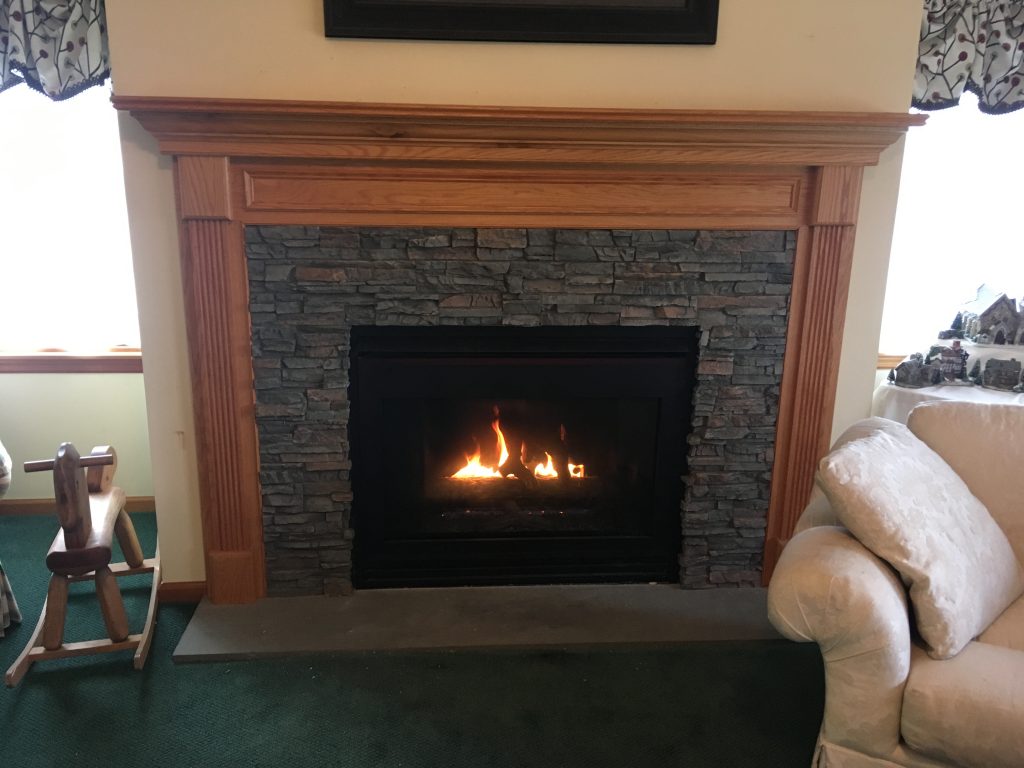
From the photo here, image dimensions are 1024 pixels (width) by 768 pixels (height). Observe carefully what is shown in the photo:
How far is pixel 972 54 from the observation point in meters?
2.34

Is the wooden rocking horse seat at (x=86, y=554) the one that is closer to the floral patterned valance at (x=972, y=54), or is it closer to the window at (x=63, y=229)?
the window at (x=63, y=229)

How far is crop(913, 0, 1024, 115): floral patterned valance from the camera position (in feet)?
7.58

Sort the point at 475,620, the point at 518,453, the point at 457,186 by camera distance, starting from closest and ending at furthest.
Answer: the point at 457,186, the point at 475,620, the point at 518,453

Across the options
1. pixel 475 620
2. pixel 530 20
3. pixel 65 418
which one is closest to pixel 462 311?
pixel 530 20

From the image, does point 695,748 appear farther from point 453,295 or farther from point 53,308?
point 53,308

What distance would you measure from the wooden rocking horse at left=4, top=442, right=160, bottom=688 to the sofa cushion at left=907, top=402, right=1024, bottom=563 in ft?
7.08

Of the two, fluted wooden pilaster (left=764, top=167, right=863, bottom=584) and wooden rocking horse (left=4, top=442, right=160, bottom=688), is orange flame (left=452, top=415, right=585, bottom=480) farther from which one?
wooden rocking horse (left=4, top=442, right=160, bottom=688)

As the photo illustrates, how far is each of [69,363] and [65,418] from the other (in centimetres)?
23

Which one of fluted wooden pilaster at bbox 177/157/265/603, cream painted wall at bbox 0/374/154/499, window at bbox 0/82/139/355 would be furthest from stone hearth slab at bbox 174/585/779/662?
window at bbox 0/82/139/355

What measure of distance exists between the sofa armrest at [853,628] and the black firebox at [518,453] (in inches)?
34.4

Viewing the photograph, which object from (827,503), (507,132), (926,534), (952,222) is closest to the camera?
(926,534)

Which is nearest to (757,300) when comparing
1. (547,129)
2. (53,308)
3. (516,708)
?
(547,129)

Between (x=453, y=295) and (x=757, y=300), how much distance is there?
918 mm

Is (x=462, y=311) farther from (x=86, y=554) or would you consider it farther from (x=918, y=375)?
(x=918, y=375)
